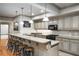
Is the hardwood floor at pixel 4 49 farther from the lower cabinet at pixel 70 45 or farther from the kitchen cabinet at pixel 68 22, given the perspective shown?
the kitchen cabinet at pixel 68 22

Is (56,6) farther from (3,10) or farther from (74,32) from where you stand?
(3,10)

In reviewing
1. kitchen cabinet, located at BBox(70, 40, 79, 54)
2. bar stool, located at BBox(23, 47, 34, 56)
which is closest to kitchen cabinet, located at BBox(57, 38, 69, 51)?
kitchen cabinet, located at BBox(70, 40, 79, 54)

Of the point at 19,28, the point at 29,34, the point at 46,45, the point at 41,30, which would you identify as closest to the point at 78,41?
the point at 46,45

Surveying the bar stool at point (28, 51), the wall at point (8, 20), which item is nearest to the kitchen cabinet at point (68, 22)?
the bar stool at point (28, 51)

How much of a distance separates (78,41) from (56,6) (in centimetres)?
96

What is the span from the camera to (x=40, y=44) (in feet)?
8.20

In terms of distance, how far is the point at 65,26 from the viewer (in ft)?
8.18

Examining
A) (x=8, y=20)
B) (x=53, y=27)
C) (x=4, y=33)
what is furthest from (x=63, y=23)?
(x=4, y=33)

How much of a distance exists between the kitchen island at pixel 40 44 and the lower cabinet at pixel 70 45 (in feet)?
0.39

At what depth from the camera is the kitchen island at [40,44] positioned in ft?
7.91

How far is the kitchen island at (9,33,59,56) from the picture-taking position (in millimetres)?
2410

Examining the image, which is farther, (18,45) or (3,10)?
(18,45)

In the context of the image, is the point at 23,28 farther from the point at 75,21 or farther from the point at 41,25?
the point at 75,21

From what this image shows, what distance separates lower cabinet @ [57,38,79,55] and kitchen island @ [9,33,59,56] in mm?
119
